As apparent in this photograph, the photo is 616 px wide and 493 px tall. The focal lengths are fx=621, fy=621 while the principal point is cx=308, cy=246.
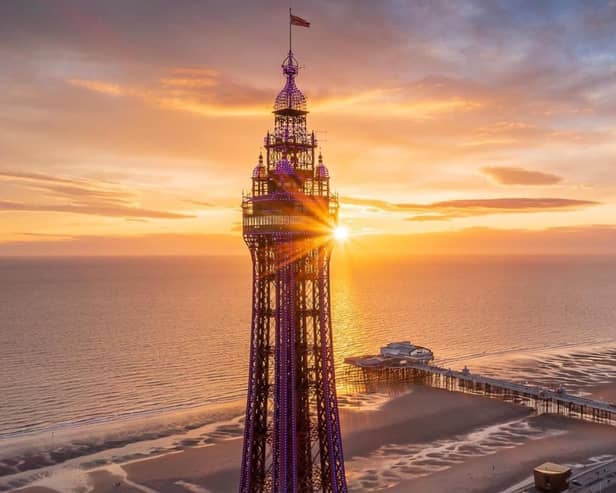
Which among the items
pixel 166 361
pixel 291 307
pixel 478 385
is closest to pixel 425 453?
pixel 478 385

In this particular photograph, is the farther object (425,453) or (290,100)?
(425,453)

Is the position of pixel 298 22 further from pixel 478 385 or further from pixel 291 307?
pixel 478 385

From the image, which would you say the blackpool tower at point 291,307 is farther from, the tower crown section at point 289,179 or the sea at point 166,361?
the sea at point 166,361

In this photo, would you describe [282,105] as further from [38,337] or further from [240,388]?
[38,337]

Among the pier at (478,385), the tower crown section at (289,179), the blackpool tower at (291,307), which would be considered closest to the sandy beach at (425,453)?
the pier at (478,385)

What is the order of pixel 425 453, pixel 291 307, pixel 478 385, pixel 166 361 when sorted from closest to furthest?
1. pixel 291 307
2. pixel 425 453
3. pixel 478 385
4. pixel 166 361

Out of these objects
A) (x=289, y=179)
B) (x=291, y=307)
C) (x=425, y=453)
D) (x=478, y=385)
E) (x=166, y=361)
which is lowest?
(x=425, y=453)

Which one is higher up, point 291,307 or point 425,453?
point 291,307

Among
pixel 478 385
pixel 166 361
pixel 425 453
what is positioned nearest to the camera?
pixel 425 453

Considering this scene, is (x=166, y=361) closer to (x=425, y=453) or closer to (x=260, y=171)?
(x=425, y=453)
